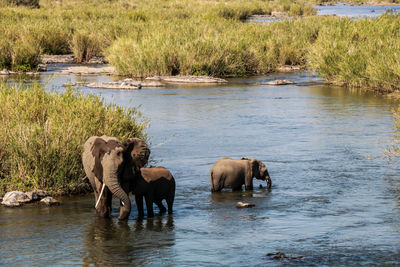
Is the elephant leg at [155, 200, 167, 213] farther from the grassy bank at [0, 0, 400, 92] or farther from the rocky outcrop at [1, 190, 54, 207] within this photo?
the grassy bank at [0, 0, 400, 92]

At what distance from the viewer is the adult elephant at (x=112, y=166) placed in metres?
8.98

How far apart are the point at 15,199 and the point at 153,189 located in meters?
2.10

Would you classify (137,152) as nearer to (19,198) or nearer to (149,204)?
(149,204)

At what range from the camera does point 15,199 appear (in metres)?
10.4

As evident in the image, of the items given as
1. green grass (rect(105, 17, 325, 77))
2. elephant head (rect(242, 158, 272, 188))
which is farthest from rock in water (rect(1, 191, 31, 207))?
green grass (rect(105, 17, 325, 77))

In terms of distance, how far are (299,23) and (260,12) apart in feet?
123

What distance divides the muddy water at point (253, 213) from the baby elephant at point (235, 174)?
6.8 inches

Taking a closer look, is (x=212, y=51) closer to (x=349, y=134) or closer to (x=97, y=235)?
(x=349, y=134)

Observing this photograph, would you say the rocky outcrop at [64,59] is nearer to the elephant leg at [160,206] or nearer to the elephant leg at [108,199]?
the elephant leg at [160,206]

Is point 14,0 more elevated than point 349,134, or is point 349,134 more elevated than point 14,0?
point 14,0

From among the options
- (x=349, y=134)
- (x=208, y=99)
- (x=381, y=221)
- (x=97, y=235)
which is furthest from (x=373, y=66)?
(x=97, y=235)

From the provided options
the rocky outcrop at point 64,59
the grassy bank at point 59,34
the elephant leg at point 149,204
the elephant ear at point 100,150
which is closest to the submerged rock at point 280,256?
the elephant leg at point 149,204

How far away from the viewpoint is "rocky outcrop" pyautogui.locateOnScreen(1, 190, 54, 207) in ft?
33.9

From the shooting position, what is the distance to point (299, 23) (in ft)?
125
